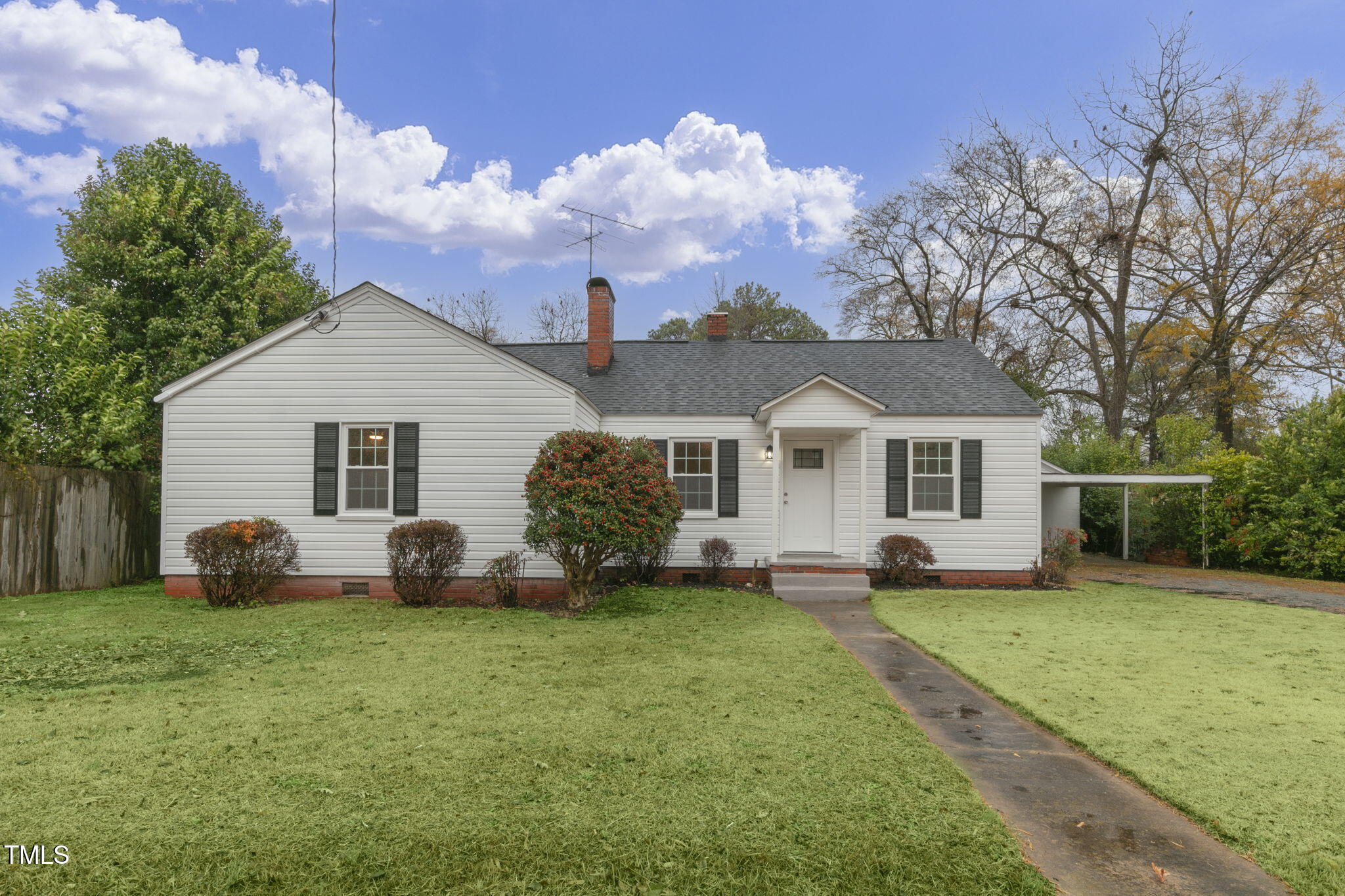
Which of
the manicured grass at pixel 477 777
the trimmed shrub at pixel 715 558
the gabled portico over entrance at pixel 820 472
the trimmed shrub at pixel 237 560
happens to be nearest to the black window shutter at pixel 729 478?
the trimmed shrub at pixel 715 558

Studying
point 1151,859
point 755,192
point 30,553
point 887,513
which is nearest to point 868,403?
point 887,513

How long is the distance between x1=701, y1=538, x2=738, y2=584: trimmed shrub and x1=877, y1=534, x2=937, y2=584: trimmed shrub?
2.79 metres

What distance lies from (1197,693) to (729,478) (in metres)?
7.84

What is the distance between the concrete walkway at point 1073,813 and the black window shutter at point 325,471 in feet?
28.6

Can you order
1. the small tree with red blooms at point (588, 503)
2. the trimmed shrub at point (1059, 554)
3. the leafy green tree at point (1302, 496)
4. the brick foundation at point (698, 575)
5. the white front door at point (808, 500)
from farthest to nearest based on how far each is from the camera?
the leafy green tree at point (1302, 496)
the white front door at point (808, 500)
the trimmed shrub at point (1059, 554)
the brick foundation at point (698, 575)
the small tree with red blooms at point (588, 503)

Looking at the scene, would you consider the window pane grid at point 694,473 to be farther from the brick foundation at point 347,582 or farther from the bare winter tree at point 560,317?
the bare winter tree at point 560,317

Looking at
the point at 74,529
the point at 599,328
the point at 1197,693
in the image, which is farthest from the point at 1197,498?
the point at 74,529

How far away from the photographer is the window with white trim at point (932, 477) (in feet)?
41.4

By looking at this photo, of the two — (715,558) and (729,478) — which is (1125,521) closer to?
(729,478)

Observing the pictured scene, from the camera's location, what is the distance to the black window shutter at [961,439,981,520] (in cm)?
1247

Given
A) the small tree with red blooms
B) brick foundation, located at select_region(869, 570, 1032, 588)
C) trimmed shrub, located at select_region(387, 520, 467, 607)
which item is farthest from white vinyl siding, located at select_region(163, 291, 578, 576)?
brick foundation, located at select_region(869, 570, 1032, 588)

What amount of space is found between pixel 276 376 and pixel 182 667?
18.4ft

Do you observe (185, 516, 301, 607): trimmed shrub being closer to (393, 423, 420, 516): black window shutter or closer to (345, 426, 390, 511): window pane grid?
(345, 426, 390, 511): window pane grid

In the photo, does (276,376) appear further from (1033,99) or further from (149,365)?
(1033,99)
